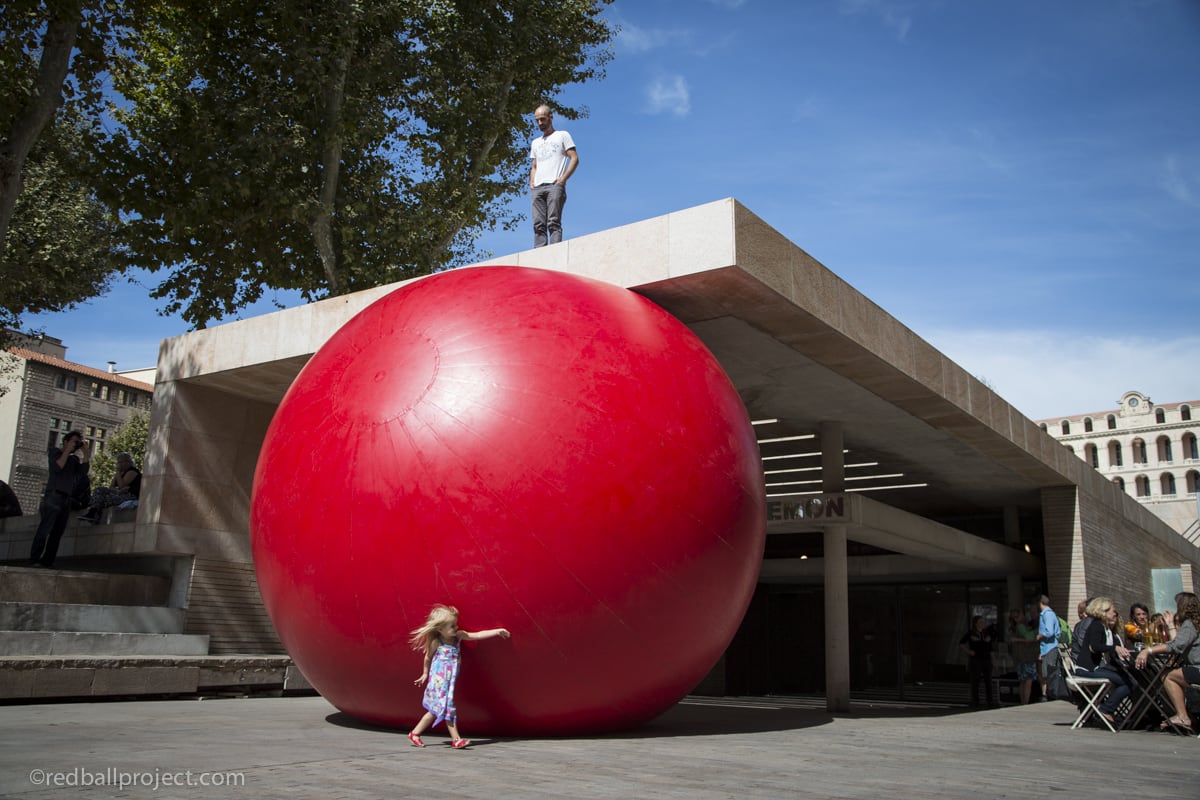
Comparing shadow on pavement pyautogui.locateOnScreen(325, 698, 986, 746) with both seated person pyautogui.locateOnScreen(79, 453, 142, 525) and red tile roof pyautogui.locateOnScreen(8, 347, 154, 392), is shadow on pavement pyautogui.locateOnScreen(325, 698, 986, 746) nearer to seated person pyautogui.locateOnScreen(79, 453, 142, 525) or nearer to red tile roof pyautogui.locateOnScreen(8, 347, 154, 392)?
seated person pyautogui.locateOnScreen(79, 453, 142, 525)

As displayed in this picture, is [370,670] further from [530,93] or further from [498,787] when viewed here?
[530,93]

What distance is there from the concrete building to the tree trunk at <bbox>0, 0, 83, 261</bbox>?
3974mm

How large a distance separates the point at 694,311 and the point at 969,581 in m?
14.1

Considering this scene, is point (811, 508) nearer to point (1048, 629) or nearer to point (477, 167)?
point (1048, 629)

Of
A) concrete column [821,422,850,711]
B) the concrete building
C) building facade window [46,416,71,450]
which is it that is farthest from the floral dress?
A: building facade window [46,416,71,450]

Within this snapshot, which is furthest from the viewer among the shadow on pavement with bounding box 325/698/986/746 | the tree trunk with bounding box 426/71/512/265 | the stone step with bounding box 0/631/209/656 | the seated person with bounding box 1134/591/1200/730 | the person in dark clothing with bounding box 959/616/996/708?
the tree trunk with bounding box 426/71/512/265

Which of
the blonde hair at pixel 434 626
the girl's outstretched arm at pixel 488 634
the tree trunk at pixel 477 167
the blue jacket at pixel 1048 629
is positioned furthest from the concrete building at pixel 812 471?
the tree trunk at pixel 477 167

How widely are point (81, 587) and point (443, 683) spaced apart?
26.0 ft

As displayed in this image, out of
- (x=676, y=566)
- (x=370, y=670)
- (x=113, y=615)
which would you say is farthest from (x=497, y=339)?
(x=113, y=615)

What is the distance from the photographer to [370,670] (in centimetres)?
685

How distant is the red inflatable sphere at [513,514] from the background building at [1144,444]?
7840 centimetres

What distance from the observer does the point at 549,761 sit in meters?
5.59

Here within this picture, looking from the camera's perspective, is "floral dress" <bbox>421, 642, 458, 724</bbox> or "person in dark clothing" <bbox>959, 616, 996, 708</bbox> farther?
"person in dark clothing" <bbox>959, 616, 996, 708</bbox>

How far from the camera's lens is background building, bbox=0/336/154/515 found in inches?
2331
